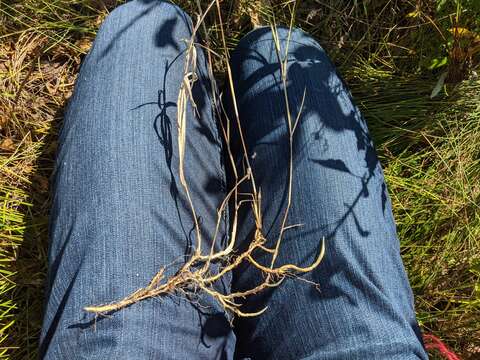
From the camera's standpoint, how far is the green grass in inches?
54.4

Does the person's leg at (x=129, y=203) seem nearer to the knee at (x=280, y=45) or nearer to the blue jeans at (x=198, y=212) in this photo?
the blue jeans at (x=198, y=212)

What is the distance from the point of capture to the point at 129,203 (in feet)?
3.18

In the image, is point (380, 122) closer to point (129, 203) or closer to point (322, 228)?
point (322, 228)

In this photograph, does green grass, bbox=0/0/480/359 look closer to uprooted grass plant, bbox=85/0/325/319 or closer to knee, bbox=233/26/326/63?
knee, bbox=233/26/326/63

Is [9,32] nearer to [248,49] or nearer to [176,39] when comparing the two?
[176,39]

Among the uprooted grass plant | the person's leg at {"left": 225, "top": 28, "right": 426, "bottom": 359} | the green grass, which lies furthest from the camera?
the green grass

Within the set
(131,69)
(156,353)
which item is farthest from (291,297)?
(131,69)

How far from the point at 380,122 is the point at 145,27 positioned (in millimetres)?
740

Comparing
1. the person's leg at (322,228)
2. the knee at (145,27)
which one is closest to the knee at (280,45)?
the person's leg at (322,228)

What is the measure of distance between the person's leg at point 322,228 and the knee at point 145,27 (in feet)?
0.65

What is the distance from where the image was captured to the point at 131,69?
106 centimetres

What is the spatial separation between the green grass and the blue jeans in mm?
386

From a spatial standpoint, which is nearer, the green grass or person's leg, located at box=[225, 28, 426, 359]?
person's leg, located at box=[225, 28, 426, 359]

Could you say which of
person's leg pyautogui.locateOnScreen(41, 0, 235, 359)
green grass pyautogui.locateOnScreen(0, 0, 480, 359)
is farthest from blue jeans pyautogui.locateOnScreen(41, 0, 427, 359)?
green grass pyautogui.locateOnScreen(0, 0, 480, 359)
